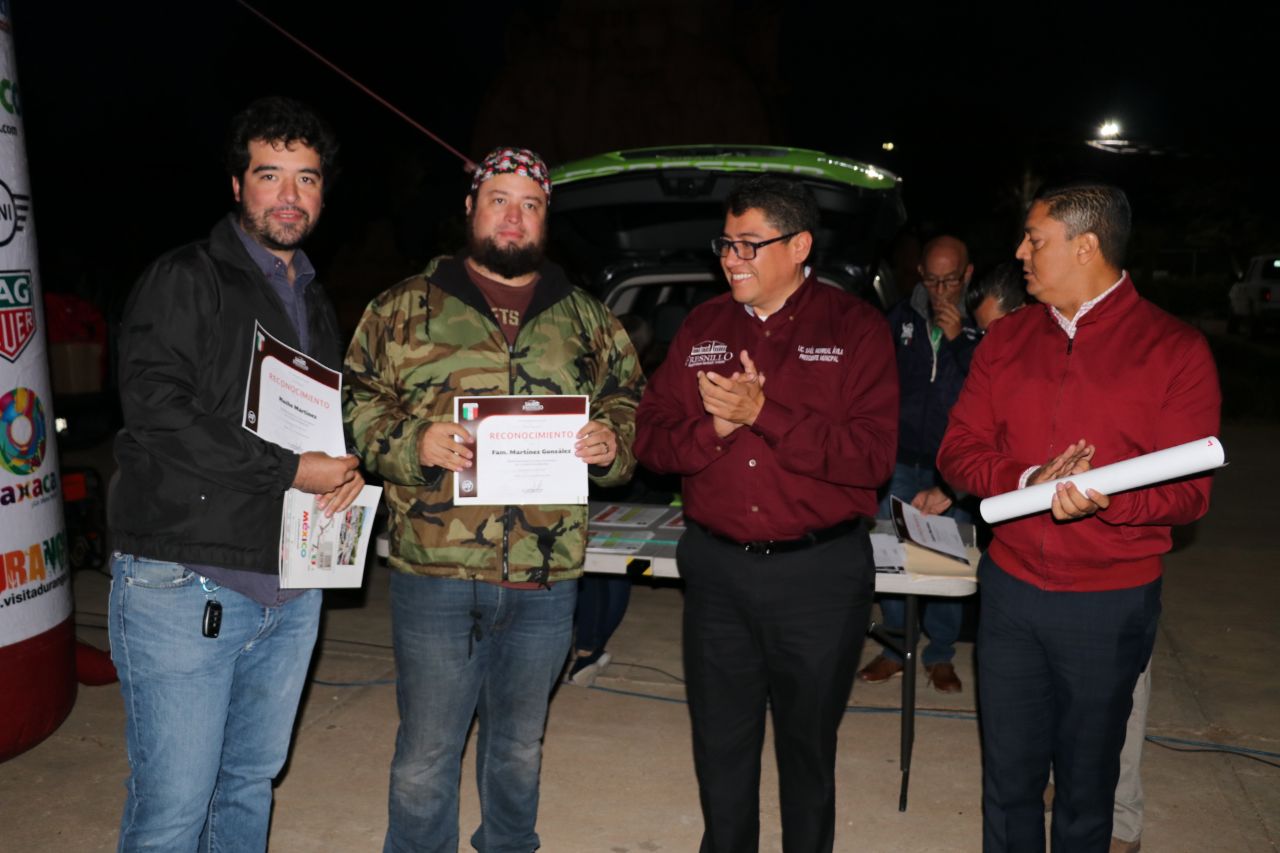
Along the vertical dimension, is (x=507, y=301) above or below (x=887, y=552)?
above

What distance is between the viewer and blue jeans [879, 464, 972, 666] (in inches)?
203

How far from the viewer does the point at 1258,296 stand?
1150 inches

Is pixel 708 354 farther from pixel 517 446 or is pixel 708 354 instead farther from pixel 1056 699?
pixel 1056 699

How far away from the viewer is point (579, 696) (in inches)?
197

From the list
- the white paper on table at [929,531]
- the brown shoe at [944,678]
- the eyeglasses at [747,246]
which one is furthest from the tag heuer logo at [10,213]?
the brown shoe at [944,678]

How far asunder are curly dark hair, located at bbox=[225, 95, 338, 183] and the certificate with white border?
77cm

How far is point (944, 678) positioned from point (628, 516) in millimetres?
1763

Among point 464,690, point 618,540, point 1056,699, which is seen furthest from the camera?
point 618,540

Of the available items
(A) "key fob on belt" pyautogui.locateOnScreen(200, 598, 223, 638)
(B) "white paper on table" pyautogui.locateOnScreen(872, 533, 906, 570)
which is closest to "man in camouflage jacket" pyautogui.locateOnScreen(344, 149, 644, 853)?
(A) "key fob on belt" pyautogui.locateOnScreen(200, 598, 223, 638)

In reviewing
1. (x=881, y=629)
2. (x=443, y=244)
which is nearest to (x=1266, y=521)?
(x=881, y=629)

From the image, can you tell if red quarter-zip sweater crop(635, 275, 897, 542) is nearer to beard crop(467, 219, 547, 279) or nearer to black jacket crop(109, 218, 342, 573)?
beard crop(467, 219, 547, 279)

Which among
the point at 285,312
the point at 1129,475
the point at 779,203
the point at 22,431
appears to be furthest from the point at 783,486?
the point at 22,431

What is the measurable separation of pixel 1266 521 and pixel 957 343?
5.39 m

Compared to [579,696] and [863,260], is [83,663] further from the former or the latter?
[863,260]
